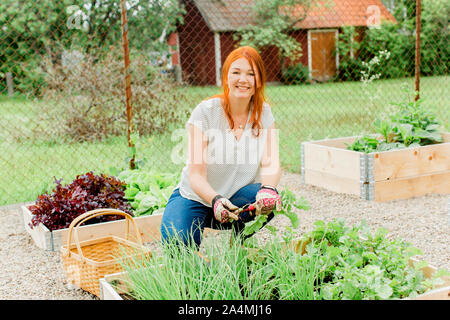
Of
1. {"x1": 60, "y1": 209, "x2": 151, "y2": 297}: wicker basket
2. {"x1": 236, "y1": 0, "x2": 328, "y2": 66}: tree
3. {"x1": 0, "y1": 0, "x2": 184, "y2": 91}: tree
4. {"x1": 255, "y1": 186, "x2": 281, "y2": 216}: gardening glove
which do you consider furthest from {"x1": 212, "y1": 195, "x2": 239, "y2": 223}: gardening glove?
{"x1": 236, "y1": 0, "x2": 328, "y2": 66}: tree

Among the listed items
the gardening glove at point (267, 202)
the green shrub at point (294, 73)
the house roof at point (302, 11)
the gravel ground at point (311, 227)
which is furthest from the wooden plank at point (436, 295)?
the green shrub at point (294, 73)

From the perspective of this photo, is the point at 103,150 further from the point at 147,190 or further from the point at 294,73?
the point at 294,73

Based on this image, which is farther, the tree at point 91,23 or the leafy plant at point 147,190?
the tree at point 91,23

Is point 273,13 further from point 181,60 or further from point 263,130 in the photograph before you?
point 263,130

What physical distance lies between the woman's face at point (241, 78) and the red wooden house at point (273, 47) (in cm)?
1446

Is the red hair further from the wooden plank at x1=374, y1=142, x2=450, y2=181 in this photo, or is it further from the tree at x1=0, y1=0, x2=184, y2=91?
the tree at x1=0, y1=0, x2=184, y2=91

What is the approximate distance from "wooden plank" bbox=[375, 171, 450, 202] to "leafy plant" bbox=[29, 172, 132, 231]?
2198 millimetres

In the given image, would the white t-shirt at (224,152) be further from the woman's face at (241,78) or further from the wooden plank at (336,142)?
the wooden plank at (336,142)

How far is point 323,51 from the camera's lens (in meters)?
19.3

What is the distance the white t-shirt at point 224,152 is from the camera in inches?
110

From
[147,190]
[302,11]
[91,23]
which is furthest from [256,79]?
[302,11]

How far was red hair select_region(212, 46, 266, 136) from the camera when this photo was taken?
107 inches

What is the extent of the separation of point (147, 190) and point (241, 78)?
6.11 feet
